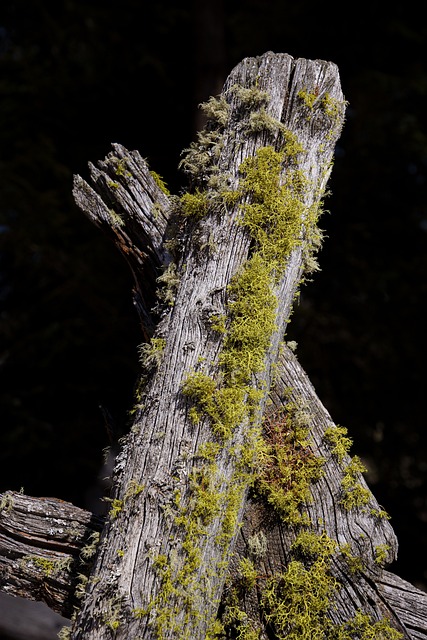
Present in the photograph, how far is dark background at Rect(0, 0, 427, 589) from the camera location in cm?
465

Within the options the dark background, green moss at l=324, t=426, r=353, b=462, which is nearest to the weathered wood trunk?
green moss at l=324, t=426, r=353, b=462

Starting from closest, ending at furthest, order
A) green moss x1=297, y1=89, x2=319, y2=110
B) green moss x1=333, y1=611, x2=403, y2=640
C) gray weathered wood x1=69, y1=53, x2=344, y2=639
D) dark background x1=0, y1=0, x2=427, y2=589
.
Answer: gray weathered wood x1=69, y1=53, x2=344, y2=639 < green moss x1=333, y1=611, x2=403, y2=640 < green moss x1=297, y1=89, x2=319, y2=110 < dark background x1=0, y1=0, x2=427, y2=589

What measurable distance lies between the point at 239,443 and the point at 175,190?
12.5 feet

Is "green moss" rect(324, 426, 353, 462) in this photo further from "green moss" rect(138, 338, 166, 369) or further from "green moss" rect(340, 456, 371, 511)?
"green moss" rect(138, 338, 166, 369)

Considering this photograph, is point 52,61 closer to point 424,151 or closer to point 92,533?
point 424,151

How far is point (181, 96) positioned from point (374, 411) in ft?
10.6

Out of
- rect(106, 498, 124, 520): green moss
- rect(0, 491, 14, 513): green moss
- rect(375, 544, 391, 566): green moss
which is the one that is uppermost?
rect(375, 544, 391, 566): green moss

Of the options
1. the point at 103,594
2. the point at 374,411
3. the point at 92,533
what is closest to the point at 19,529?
the point at 92,533

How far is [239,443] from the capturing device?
60.9 inches

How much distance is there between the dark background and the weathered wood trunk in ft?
9.84

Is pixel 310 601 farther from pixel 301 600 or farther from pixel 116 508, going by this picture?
pixel 116 508

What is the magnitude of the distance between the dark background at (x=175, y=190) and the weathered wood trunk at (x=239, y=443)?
300cm

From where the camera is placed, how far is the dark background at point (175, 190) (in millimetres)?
4652

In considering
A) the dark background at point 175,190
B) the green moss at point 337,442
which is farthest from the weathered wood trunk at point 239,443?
the dark background at point 175,190
